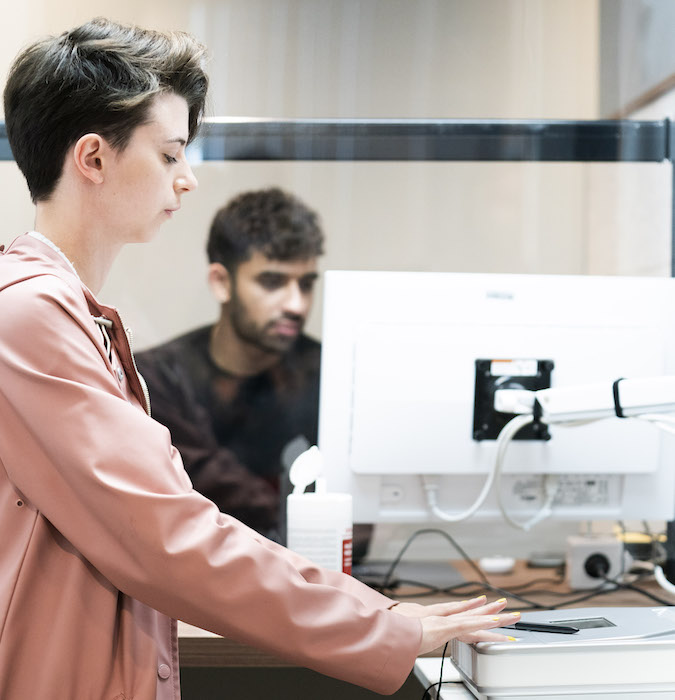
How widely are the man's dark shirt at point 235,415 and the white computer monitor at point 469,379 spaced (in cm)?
107

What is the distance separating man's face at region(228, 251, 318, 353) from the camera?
8.25 ft

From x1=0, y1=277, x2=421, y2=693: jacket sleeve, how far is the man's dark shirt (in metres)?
1.52

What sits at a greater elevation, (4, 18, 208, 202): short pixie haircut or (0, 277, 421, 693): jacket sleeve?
(4, 18, 208, 202): short pixie haircut

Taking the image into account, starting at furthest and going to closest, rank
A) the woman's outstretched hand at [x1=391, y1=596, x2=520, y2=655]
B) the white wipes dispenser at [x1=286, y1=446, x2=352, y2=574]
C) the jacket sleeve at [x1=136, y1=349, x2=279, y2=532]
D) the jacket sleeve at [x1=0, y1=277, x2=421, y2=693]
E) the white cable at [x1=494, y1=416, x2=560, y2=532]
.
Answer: the jacket sleeve at [x1=136, y1=349, x2=279, y2=532], the white cable at [x1=494, y1=416, x2=560, y2=532], the white wipes dispenser at [x1=286, y1=446, x2=352, y2=574], the woman's outstretched hand at [x1=391, y1=596, x2=520, y2=655], the jacket sleeve at [x1=0, y1=277, x2=421, y2=693]

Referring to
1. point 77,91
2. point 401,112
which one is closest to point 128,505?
point 77,91

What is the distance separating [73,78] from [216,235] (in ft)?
4.95

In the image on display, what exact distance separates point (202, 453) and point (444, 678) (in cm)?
147

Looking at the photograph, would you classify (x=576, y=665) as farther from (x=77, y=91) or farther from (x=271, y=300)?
(x=271, y=300)

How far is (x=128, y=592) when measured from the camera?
0.91 metres

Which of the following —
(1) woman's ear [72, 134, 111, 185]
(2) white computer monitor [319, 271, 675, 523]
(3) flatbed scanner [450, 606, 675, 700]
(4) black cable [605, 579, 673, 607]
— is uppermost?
(1) woman's ear [72, 134, 111, 185]

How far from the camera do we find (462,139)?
6.17 feet

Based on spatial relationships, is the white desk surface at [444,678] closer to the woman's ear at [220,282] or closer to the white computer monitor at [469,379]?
the white computer monitor at [469,379]

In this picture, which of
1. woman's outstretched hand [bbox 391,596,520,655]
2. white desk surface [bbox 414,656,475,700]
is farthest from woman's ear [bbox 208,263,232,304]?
woman's outstretched hand [bbox 391,596,520,655]

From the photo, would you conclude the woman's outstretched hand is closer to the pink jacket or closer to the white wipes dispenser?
the pink jacket
